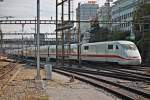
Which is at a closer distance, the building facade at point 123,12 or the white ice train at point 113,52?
the white ice train at point 113,52

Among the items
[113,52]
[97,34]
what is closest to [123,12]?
[97,34]

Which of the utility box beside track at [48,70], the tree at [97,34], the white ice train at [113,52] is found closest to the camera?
the utility box beside track at [48,70]

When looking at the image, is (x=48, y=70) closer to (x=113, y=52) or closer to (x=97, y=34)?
(x=113, y=52)

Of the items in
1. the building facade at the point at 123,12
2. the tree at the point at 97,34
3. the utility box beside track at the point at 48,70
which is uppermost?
the building facade at the point at 123,12

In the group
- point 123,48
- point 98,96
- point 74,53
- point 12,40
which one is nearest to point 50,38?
point 12,40

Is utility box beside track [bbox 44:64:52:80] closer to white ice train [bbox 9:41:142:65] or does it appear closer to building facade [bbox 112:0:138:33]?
white ice train [bbox 9:41:142:65]

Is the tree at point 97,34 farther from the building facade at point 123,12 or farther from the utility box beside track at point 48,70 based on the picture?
the utility box beside track at point 48,70

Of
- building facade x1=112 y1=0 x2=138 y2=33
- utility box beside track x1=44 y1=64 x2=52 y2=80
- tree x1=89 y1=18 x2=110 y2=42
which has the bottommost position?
utility box beside track x1=44 y1=64 x2=52 y2=80

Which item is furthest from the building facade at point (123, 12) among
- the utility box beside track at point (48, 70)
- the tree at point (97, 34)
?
the utility box beside track at point (48, 70)

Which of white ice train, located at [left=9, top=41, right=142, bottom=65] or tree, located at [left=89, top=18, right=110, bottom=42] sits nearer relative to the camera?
white ice train, located at [left=9, top=41, right=142, bottom=65]

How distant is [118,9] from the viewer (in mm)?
158375

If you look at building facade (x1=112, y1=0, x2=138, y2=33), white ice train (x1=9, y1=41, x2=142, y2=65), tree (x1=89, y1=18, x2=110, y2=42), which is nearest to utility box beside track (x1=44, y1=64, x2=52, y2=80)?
white ice train (x1=9, y1=41, x2=142, y2=65)

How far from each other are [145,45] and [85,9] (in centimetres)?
8280

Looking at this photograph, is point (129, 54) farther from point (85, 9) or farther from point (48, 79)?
point (85, 9)
